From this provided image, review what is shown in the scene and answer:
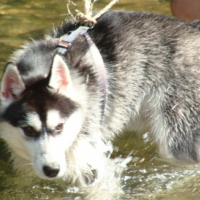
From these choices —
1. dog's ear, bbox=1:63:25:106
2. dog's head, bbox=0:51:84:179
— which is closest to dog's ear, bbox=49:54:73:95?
dog's head, bbox=0:51:84:179

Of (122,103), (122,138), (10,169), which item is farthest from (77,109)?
(122,138)

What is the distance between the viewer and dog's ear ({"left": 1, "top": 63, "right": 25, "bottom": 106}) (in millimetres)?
3096

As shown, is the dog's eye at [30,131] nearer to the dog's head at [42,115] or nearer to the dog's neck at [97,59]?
the dog's head at [42,115]

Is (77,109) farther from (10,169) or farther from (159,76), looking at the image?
(10,169)

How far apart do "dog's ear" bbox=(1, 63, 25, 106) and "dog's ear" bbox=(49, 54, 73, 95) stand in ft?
0.78

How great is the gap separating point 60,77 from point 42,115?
340mm

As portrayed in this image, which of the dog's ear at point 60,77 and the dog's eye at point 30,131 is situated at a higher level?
the dog's ear at point 60,77

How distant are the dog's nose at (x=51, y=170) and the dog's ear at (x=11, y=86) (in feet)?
1.93

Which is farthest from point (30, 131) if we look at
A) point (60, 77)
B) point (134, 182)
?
point (134, 182)

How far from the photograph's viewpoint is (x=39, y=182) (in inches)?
158

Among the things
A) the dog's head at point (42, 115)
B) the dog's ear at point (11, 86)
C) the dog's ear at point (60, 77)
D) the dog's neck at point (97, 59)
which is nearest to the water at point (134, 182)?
the dog's neck at point (97, 59)

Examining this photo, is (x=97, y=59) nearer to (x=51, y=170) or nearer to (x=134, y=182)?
(x=51, y=170)

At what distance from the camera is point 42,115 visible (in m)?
3.12

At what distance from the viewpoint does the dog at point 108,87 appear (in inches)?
129
